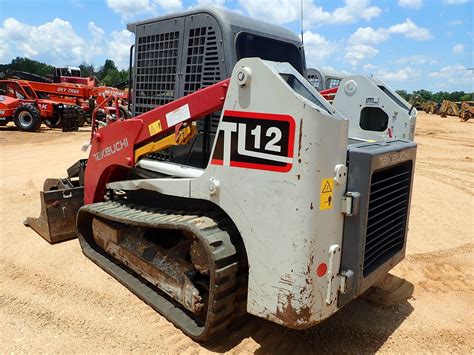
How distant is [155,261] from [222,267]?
0.88 m

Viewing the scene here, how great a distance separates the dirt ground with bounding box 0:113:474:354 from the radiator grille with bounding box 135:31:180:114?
1.63m

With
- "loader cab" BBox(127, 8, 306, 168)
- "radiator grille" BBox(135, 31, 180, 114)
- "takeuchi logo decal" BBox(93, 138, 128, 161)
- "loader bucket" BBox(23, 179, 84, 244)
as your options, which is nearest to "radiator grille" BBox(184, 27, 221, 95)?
"loader cab" BBox(127, 8, 306, 168)

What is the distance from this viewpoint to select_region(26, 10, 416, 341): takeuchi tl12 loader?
232 cm

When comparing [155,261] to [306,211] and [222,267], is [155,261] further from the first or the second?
[306,211]

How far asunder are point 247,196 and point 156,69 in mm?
1873

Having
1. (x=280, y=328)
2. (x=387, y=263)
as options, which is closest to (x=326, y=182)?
(x=387, y=263)

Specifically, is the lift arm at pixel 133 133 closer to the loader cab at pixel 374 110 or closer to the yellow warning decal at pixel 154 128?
the yellow warning decal at pixel 154 128

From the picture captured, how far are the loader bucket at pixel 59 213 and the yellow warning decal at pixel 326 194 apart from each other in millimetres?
3012

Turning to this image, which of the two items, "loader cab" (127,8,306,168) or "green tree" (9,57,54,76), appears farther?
"green tree" (9,57,54,76)

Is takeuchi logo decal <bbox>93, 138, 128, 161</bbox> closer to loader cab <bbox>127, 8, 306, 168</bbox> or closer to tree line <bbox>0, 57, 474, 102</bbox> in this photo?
loader cab <bbox>127, 8, 306, 168</bbox>

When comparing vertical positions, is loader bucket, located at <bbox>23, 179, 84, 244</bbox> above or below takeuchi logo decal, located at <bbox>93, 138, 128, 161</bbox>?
below

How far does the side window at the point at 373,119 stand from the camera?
4449mm

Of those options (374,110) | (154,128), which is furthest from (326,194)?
(374,110)

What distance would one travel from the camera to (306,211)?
2.28 m
